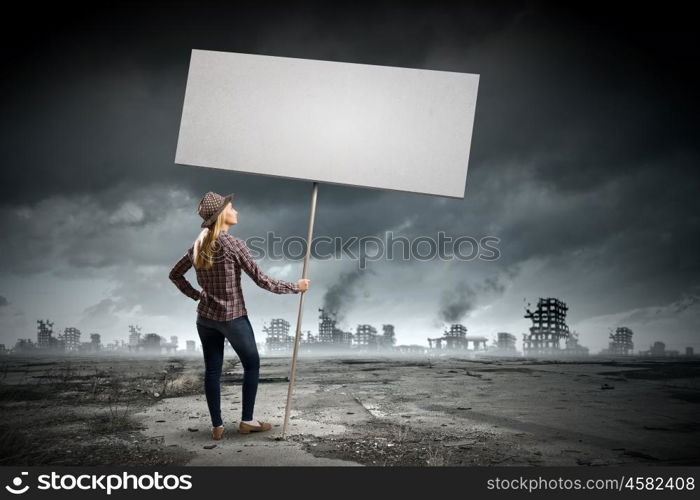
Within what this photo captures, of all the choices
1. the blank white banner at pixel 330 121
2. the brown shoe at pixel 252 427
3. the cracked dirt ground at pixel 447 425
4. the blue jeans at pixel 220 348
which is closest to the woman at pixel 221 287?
the blue jeans at pixel 220 348

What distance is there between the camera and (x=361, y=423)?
415cm

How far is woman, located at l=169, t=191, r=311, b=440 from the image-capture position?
3340mm

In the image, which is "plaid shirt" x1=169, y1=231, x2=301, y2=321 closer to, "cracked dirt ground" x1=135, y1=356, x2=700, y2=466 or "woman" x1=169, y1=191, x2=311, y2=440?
"woman" x1=169, y1=191, x2=311, y2=440

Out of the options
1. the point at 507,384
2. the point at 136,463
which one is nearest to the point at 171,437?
the point at 136,463

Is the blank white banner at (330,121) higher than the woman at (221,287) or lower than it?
higher

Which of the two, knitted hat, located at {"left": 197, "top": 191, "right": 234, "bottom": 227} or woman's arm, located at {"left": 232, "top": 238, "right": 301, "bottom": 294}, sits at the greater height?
knitted hat, located at {"left": 197, "top": 191, "right": 234, "bottom": 227}

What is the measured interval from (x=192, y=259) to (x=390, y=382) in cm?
467

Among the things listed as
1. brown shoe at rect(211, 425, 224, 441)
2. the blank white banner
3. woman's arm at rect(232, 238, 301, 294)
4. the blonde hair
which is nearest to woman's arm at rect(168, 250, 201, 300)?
the blonde hair

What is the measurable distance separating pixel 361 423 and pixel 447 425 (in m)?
0.79

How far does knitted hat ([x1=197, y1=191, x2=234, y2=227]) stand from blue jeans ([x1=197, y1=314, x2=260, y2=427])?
747 millimetres

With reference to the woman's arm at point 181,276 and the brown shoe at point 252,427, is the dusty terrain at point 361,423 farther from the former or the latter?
the woman's arm at point 181,276

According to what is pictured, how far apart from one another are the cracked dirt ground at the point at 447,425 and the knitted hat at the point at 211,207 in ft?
5.58

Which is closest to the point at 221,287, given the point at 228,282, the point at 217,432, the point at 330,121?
the point at 228,282

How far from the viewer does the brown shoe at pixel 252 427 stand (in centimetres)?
368
